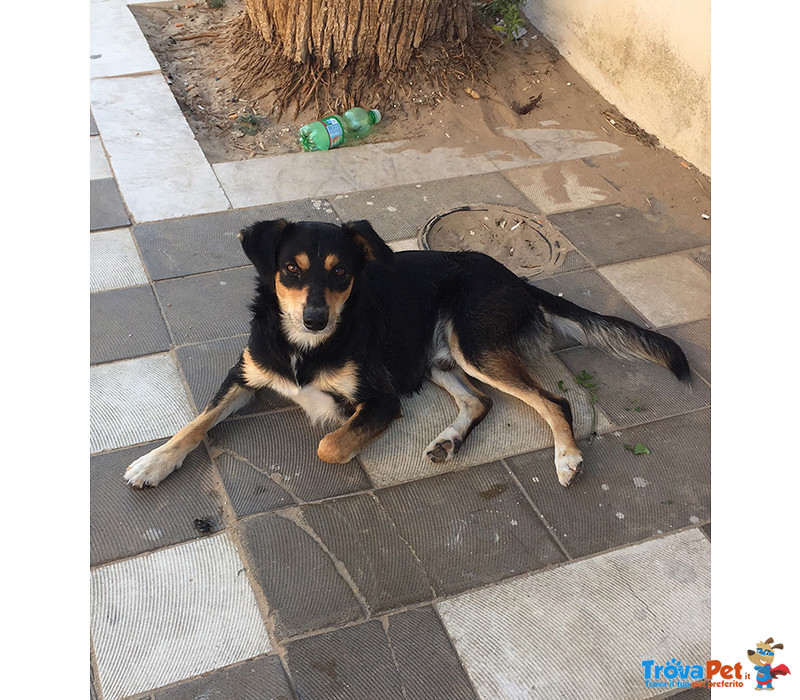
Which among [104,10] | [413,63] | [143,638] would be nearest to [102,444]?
[143,638]

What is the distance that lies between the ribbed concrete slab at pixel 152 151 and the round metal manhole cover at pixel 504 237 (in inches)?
57.7

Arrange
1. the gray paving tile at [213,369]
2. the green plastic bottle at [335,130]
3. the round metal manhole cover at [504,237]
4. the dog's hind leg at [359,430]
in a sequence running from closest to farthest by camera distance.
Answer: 1. the dog's hind leg at [359,430]
2. the gray paving tile at [213,369]
3. the round metal manhole cover at [504,237]
4. the green plastic bottle at [335,130]

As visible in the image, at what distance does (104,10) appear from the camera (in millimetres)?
7281

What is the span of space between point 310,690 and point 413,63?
17.2 feet

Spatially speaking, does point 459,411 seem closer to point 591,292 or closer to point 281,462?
point 281,462

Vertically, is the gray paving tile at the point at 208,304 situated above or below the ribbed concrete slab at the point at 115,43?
below

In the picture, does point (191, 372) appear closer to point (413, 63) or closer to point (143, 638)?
point (143, 638)

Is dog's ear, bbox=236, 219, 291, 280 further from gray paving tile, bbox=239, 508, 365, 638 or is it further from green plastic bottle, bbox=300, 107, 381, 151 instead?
green plastic bottle, bbox=300, 107, 381, 151

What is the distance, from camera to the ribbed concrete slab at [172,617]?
2615 mm

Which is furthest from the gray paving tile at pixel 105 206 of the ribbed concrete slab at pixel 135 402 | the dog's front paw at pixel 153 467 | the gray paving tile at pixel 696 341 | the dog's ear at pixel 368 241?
the gray paving tile at pixel 696 341

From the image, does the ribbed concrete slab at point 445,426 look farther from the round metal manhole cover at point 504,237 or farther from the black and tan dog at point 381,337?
the round metal manhole cover at point 504,237

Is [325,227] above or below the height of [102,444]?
above

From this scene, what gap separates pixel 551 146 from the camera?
5.99 m

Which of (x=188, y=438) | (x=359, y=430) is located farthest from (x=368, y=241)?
(x=188, y=438)
